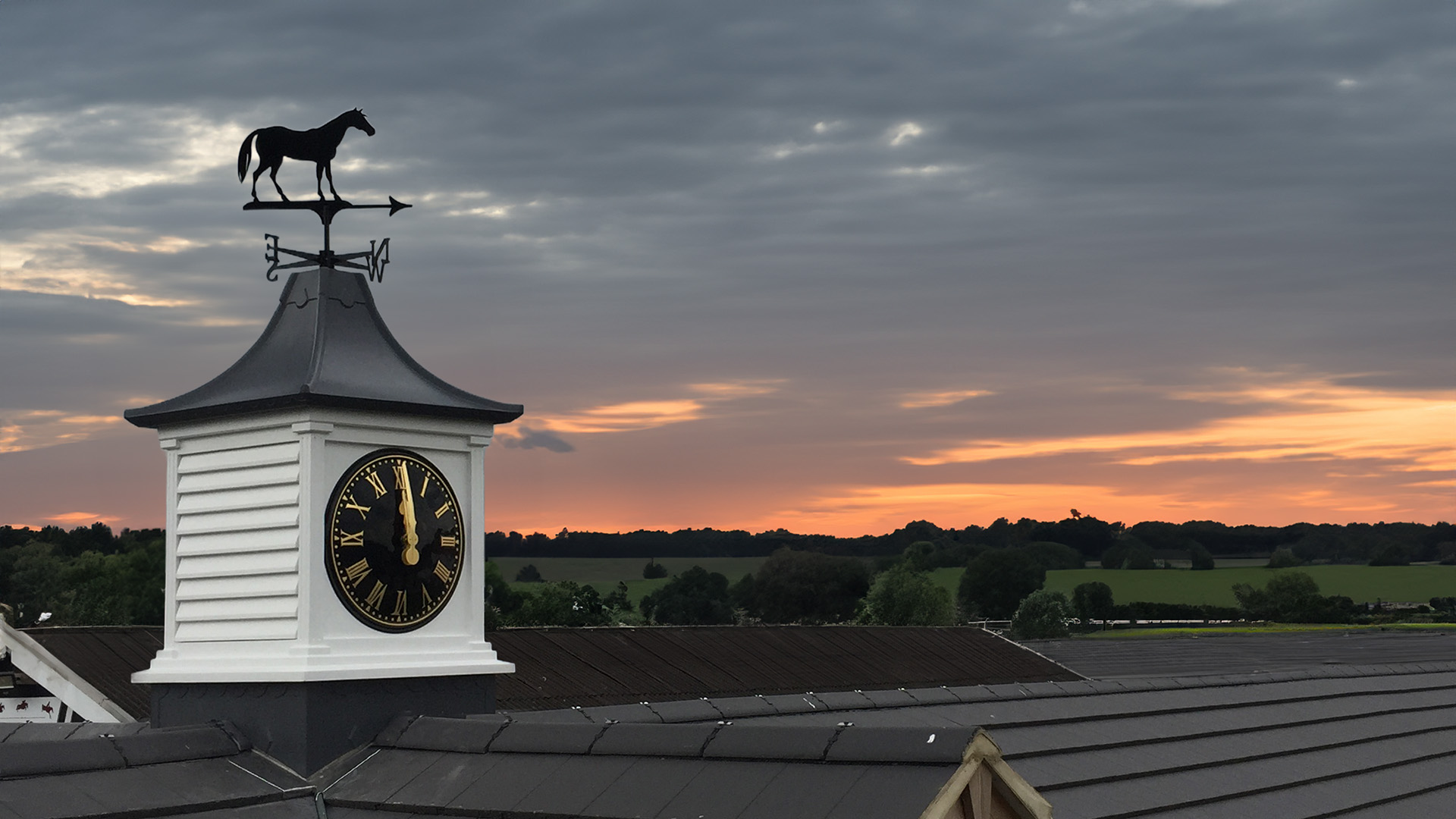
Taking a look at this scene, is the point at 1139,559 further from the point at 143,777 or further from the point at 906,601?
the point at 143,777

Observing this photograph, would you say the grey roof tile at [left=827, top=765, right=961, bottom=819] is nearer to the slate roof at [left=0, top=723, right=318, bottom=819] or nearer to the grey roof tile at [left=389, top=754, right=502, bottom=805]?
the grey roof tile at [left=389, top=754, right=502, bottom=805]

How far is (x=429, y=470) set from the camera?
10.0 meters

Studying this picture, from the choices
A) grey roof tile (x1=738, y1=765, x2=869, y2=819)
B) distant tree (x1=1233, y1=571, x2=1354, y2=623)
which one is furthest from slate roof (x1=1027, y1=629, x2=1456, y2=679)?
distant tree (x1=1233, y1=571, x2=1354, y2=623)

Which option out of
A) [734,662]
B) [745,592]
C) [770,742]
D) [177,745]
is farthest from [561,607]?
[770,742]

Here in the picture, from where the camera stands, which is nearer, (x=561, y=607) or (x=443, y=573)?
(x=443, y=573)

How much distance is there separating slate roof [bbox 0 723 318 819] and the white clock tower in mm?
256

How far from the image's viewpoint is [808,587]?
116m

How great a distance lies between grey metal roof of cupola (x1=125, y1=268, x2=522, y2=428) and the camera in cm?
955

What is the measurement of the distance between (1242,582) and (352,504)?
97.3 meters

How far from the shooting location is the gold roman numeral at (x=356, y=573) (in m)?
9.50

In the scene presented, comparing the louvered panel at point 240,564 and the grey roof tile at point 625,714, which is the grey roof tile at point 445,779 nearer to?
the louvered panel at point 240,564

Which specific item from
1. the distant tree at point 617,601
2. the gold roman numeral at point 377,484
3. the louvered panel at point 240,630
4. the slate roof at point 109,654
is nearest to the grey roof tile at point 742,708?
the gold roman numeral at point 377,484

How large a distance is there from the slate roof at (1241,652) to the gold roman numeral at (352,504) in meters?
16.8

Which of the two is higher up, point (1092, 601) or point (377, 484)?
point (377, 484)
